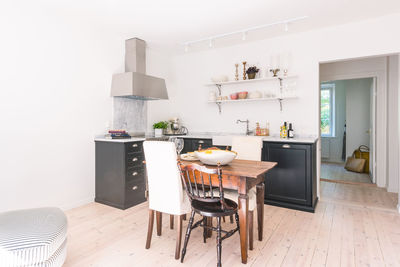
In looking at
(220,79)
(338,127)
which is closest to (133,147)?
(220,79)

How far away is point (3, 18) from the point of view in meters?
2.60

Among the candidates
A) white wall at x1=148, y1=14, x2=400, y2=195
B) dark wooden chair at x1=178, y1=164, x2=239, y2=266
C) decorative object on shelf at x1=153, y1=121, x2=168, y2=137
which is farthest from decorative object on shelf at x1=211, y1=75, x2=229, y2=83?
dark wooden chair at x1=178, y1=164, x2=239, y2=266

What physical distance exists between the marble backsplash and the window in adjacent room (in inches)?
215

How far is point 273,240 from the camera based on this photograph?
2.33 metres

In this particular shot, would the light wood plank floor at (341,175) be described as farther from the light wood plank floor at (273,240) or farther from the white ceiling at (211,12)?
the white ceiling at (211,12)

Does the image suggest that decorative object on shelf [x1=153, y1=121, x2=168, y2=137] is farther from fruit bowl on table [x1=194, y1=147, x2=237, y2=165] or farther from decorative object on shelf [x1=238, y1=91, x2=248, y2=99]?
fruit bowl on table [x1=194, y1=147, x2=237, y2=165]

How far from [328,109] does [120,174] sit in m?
6.35

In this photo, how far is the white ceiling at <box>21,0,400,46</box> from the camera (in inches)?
111

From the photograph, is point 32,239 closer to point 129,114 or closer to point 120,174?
point 120,174

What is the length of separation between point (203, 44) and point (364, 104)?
4473 mm

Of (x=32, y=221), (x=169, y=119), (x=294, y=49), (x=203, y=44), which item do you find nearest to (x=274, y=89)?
(x=294, y=49)

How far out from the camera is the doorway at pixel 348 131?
16.6 feet

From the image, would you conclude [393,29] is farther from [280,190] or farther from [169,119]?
[169,119]

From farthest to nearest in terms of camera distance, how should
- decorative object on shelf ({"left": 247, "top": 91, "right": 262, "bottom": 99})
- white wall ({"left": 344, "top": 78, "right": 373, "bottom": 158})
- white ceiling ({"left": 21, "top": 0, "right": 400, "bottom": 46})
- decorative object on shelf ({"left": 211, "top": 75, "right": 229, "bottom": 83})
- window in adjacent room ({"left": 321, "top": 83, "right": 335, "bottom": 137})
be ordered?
window in adjacent room ({"left": 321, "top": 83, "right": 335, "bottom": 137}), white wall ({"left": 344, "top": 78, "right": 373, "bottom": 158}), decorative object on shelf ({"left": 211, "top": 75, "right": 229, "bottom": 83}), decorative object on shelf ({"left": 247, "top": 91, "right": 262, "bottom": 99}), white ceiling ({"left": 21, "top": 0, "right": 400, "bottom": 46})
